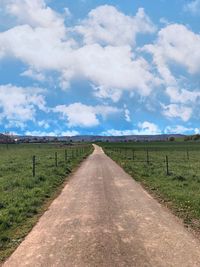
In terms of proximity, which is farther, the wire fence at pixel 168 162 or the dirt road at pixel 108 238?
the wire fence at pixel 168 162

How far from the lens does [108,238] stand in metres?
9.95

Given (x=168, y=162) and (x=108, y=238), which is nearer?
(x=108, y=238)

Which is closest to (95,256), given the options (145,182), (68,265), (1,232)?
(68,265)

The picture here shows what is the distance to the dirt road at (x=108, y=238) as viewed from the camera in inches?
327

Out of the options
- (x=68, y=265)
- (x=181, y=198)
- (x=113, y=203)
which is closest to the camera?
(x=68, y=265)

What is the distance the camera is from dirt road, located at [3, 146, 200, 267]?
27.2 feet

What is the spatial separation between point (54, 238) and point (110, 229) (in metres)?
1.75

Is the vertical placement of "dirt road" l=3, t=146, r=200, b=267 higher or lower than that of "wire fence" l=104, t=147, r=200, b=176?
lower

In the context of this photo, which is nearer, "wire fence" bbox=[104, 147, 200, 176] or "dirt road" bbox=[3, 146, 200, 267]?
"dirt road" bbox=[3, 146, 200, 267]

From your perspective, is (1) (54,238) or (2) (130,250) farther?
(1) (54,238)

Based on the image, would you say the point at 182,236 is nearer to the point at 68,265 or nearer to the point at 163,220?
the point at 163,220

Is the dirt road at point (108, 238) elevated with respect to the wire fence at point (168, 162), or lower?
lower

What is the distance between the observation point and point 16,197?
56.5 feet

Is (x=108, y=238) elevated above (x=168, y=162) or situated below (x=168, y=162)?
below
